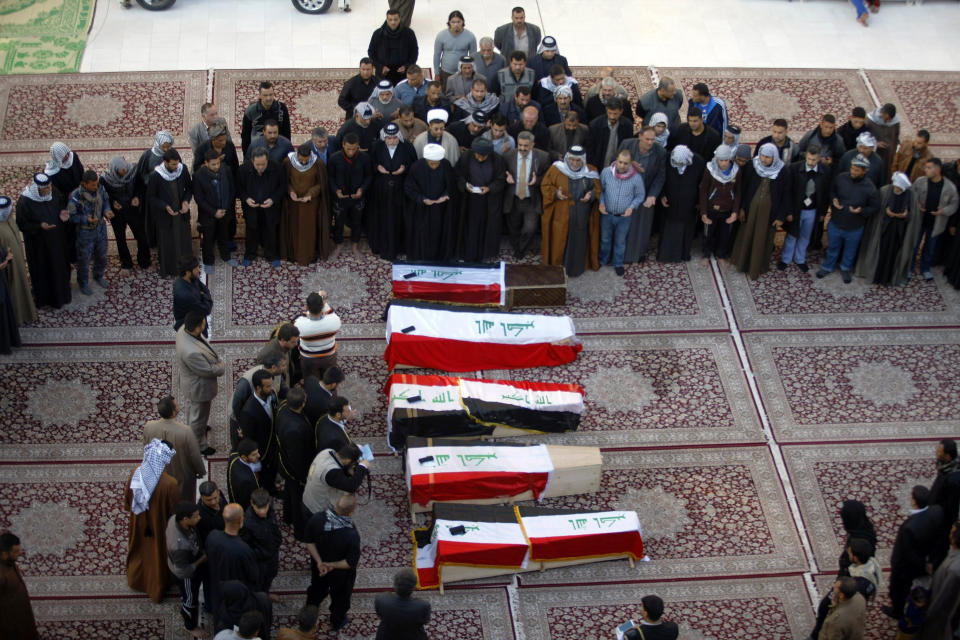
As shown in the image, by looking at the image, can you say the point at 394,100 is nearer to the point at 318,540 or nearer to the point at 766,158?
the point at 766,158

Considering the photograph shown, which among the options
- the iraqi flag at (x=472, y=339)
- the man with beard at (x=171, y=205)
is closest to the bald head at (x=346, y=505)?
the iraqi flag at (x=472, y=339)

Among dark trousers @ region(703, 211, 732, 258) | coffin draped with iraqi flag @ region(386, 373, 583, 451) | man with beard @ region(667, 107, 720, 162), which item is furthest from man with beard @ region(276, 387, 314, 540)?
man with beard @ region(667, 107, 720, 162)

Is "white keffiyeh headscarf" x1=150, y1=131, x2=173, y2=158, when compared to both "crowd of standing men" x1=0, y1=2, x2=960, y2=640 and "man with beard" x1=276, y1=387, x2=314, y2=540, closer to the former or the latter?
"crowd of standing men" x1=0, y1=2, x2=960, y2=640

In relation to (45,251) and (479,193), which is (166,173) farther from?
(479,193)

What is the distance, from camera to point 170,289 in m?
10.2

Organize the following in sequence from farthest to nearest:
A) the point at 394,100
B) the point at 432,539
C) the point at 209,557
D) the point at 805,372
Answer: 1. the point at 394,100
2. the point at 805,372
3. the point at 432,539
4. the point at 209,557

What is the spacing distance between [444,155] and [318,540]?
3.76 meters

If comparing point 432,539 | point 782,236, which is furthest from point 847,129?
point 432,539

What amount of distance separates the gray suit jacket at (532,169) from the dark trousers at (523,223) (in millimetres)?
40

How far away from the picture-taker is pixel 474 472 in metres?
8.51

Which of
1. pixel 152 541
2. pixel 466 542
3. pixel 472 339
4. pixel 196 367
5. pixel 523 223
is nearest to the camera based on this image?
pixel 152 541

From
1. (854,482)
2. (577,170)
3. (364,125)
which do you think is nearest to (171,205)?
(364,125)

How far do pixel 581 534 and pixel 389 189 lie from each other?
3386mm

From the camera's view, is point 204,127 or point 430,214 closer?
point 430,214
